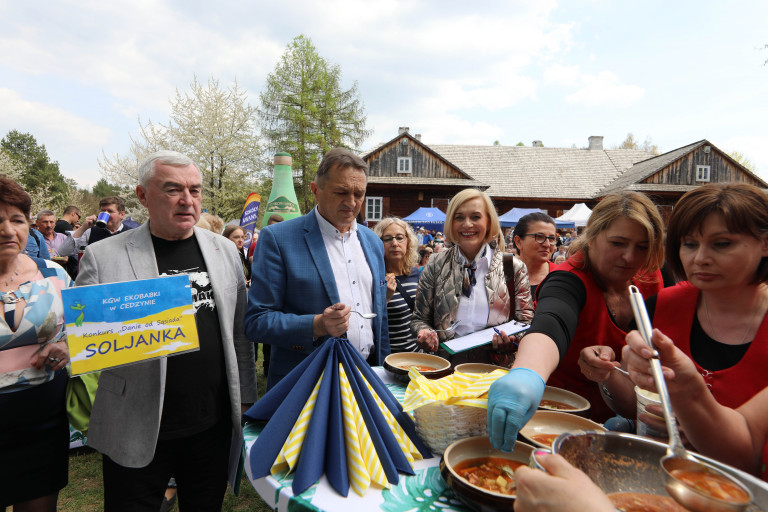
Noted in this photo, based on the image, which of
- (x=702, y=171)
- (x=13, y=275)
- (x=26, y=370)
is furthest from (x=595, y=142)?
(x=26, y=370)

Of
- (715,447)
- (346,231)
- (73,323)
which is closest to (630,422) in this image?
(715,447)

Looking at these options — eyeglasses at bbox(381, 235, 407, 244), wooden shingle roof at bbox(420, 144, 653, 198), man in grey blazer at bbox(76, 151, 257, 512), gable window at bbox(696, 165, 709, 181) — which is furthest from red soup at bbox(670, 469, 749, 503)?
gable window at bbox(696, 165, 709, 181)

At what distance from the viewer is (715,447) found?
3.67ft

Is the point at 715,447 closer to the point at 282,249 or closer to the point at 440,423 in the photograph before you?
the point at 440,423

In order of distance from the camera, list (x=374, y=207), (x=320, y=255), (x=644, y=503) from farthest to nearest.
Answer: (x=374, y=207) → (x=320, y=255) → (x=644, y=503)

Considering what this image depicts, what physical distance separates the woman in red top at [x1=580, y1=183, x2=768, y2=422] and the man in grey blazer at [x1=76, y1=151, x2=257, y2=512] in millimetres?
1832

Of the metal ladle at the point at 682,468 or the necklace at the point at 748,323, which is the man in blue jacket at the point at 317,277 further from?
the necklace at the point at 748,323

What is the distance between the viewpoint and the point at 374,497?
1062mm

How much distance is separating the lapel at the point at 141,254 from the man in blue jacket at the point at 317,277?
511 mm

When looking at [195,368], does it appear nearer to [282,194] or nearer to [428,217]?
[282,194]

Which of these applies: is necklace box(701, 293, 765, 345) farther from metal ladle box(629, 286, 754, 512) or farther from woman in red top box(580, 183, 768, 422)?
metal ladle box(629, 286, 754, 512)

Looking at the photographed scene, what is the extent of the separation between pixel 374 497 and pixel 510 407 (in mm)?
462

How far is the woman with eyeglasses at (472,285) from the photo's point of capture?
279 cm

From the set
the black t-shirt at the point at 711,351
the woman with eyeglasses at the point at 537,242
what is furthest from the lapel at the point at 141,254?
the woman with eyeglasses at the point at 537,242
